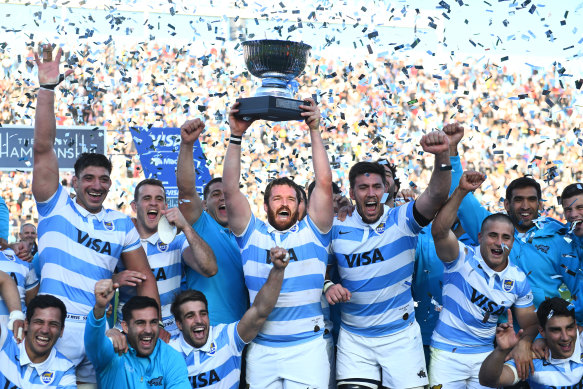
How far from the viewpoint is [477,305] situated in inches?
162

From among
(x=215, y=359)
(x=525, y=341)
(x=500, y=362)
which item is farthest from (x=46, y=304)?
(x=525, y=341)

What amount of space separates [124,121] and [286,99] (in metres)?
11.4

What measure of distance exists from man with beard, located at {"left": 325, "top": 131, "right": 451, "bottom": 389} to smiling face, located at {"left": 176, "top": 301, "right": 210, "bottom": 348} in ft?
2.36

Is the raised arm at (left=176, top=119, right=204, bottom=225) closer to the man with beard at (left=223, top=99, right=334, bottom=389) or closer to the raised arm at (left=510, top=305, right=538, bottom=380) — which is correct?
the man with beard at (left=223, top=99, right=334, bottom=389)

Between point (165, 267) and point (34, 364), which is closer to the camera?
point (34, 364)

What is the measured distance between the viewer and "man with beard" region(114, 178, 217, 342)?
4.09 metres

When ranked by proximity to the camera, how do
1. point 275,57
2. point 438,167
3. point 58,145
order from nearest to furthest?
point 438,167, point 275,57, point 58,145

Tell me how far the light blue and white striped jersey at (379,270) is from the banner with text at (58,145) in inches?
181

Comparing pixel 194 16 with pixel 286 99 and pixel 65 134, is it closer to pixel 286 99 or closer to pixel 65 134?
pixel 65 134

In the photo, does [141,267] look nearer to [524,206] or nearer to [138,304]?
[138,304]

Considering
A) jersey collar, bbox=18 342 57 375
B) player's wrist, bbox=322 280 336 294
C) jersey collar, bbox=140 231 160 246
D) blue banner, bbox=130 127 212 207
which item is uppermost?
blue banner, bbox=130 127 212 207

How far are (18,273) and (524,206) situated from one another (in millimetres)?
3021

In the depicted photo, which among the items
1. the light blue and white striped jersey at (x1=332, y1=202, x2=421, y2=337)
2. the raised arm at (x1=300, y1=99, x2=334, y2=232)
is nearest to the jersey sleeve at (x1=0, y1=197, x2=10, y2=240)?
the raised arm at (x1=300, y1=99, x2=334, y2=232)

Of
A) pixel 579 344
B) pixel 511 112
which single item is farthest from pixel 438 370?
pixel 511 112
